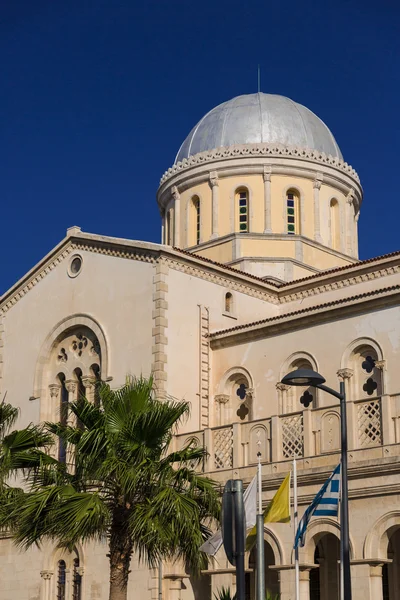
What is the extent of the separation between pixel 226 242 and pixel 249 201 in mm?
1901

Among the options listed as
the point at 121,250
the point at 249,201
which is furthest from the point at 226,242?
the point at 121,250

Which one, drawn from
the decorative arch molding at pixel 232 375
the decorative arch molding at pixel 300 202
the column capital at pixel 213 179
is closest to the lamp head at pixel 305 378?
the decorative arch molding at pixel 232 375

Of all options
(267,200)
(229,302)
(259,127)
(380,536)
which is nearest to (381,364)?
(380,536)

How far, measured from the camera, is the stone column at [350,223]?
41406 millimetres

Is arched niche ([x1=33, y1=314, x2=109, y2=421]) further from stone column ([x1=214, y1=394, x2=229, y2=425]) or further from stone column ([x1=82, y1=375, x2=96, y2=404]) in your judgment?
stone column ([x1=214, y1=394, x2=229, y2=425])

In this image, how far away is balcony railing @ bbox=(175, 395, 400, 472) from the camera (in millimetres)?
23969

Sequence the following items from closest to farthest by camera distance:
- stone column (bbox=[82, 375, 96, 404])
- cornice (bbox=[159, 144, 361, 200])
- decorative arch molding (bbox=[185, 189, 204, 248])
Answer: stone column (bbox=[82, 375, 96, 404])
cornice (bbox=[159, 144, 361, 200])
decorative arch molding (bbox=[185, 189, 204, 248])

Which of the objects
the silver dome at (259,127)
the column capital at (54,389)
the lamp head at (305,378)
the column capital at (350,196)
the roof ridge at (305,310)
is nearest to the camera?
the lamp head at (305,378)

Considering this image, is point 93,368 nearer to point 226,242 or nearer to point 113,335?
point 113,335

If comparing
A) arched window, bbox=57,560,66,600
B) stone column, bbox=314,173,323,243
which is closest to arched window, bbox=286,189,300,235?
stone column, bbox=314,173,323,243

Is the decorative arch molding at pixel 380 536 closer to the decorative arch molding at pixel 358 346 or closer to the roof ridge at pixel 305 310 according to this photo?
the decorative arch molding at pixel 358 346

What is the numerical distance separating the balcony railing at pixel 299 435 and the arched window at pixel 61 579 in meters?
5.40

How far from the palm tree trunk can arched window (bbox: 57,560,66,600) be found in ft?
35.6

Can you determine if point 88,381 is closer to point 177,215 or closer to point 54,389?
point 54,389
